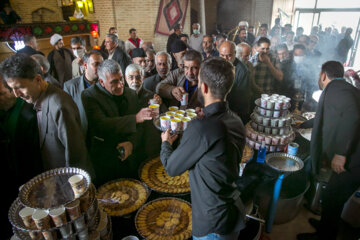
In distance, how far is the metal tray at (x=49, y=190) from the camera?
1.43 metres

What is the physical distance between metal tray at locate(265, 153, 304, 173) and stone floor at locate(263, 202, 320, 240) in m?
0.93

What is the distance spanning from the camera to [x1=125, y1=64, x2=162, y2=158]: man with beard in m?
3.05

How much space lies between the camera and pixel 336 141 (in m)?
2.58

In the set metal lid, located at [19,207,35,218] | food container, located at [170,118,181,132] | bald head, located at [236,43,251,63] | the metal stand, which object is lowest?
the metal stand

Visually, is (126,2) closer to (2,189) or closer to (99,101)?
(99,101)

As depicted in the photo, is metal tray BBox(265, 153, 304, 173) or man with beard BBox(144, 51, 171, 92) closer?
metal tray BBox(265, 153, 304, 173)

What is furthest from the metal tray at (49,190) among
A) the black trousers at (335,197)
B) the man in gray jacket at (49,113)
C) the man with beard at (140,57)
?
the man with beard at (140,57)

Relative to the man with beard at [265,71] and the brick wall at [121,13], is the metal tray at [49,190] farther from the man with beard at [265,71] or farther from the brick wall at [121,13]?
the brick wall at [121,13]

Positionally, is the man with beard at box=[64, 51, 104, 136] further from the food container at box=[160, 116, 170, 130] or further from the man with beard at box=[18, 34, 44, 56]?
the man with beard at box=[18, 34, 44, 56]

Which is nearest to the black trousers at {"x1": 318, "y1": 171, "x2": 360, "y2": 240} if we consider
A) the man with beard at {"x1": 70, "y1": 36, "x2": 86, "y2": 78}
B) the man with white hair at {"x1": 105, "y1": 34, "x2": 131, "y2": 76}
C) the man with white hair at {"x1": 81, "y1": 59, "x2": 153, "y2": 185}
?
the man with white hair at {"x1": 81, "y1": 59, "x2": 153, "y2": 185}

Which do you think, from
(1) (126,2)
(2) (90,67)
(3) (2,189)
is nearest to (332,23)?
(1) (126,2)

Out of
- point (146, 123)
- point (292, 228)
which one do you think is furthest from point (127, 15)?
point (292, 228)

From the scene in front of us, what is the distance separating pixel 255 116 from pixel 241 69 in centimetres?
79

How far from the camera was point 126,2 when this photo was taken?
10789 mm
